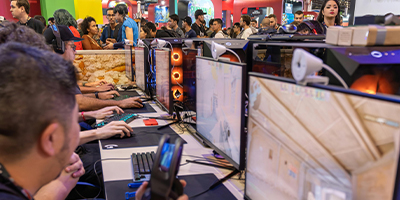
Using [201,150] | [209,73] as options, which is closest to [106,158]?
[201,150]

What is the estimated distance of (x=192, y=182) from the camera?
123 centimetres

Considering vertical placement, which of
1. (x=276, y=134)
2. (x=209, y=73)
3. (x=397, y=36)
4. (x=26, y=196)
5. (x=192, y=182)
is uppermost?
(x=397, y=36)

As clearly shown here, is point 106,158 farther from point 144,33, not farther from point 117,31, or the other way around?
point 144,33

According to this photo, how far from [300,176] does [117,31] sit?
14.9 ft

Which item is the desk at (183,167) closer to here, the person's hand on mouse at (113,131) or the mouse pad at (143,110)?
the person's hand on mouse at (113,131)

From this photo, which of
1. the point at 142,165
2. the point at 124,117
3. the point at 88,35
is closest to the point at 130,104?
the point at 124,117

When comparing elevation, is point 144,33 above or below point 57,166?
above

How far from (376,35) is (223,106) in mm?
600

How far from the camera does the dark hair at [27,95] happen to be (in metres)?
0.63

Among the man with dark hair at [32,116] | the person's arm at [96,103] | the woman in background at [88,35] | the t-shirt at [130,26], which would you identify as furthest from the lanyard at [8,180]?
the t-shirt at [130,26]

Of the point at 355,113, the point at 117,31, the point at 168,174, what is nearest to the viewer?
the point at 355,113

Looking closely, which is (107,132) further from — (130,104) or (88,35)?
(88,35)

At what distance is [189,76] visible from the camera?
209 cm

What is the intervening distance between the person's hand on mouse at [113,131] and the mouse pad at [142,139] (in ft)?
0.10
